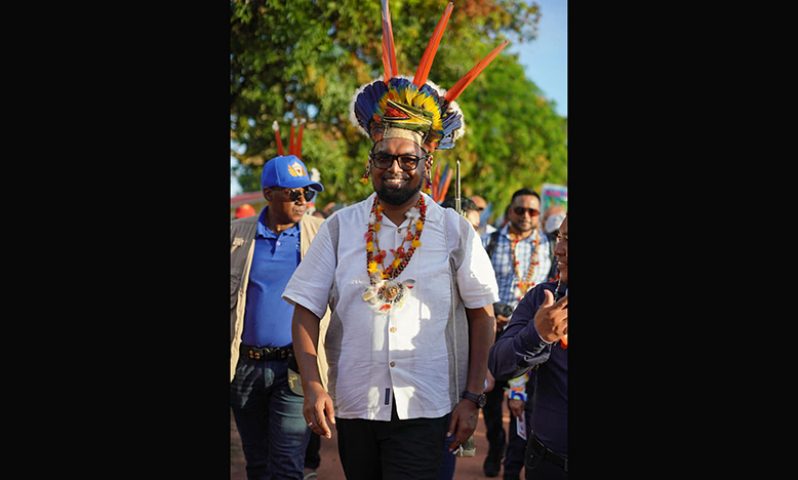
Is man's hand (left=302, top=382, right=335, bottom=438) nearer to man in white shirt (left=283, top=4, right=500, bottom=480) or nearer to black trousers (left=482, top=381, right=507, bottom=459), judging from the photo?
man in white shirt (left=283, top=4, right=500, bottom=480)

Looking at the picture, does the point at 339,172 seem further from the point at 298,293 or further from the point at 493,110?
the point at 493,110

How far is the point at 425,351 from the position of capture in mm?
3387

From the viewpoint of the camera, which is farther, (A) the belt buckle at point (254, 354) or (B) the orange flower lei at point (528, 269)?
(B) the orange flower lei at point (528, 269)

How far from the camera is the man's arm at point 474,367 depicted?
342 cm

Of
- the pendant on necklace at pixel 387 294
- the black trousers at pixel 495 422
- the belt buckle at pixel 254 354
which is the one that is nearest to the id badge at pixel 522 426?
the black trousers at pixel 495 422

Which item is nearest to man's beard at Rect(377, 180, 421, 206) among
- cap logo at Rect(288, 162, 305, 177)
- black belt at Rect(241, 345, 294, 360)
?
black belt at Rect(241, 345, 294, 360)

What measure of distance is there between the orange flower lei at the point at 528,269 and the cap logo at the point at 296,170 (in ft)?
8.49

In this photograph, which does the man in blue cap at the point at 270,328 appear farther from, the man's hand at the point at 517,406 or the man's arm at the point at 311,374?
the man's hand at the point at 517,406

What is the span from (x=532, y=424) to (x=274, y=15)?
7.36 metres

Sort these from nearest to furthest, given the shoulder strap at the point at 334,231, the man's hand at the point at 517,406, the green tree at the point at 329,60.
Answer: the shoulder strap at the point at 334,231
the man's hand at the point at 517,406
the green tree at the point at 329,60

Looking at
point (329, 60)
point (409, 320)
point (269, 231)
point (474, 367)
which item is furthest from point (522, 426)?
point (329, 60)

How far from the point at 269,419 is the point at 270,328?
20.3 inches

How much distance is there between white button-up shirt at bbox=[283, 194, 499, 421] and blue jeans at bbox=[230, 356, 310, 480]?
122 centimetres

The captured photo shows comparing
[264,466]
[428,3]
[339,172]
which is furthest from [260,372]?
[339,172]
